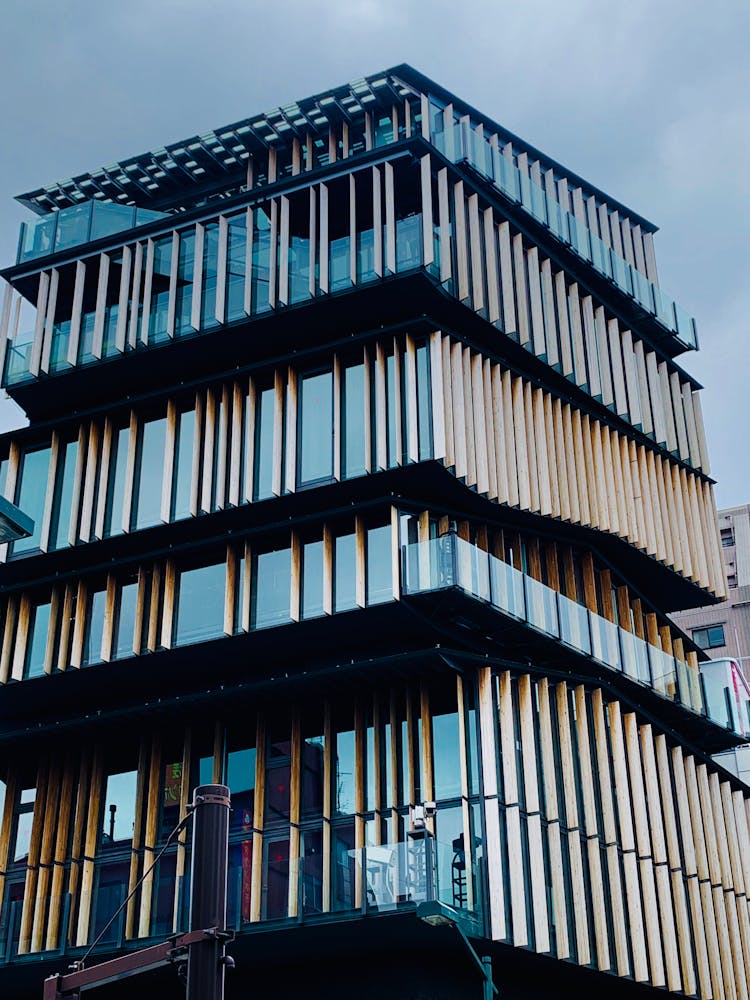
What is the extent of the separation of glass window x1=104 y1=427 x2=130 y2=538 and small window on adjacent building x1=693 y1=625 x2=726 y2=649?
51.1 meters

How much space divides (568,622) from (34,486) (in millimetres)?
15904

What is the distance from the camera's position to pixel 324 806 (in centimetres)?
3312

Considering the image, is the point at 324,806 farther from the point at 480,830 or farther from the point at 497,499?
the point at 497,499

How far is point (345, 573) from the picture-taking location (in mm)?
34531

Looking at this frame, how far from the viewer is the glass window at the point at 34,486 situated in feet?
128

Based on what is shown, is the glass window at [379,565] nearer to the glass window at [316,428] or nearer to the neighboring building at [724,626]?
the glass window at [316,428]

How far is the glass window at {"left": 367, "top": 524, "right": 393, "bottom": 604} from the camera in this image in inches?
1319

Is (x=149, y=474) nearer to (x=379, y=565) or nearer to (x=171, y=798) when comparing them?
(x=379, y=565)

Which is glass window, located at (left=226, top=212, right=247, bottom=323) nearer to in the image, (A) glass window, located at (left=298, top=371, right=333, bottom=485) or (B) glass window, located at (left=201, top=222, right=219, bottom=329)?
(B) glass window, located at (left=201, top=222, right=219, bottom=329)

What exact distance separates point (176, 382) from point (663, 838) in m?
18.9

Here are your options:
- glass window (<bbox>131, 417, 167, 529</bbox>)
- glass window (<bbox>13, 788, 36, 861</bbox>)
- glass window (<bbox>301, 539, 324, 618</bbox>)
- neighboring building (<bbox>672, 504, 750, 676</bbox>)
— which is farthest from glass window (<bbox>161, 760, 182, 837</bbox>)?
neighboring building (<bbox>672, 504, 750, 676</bbox>)

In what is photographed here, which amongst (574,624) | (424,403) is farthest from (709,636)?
(424,403)

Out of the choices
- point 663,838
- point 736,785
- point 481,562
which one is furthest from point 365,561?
point 736,785

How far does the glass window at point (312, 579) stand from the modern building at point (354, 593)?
0.08 metres
